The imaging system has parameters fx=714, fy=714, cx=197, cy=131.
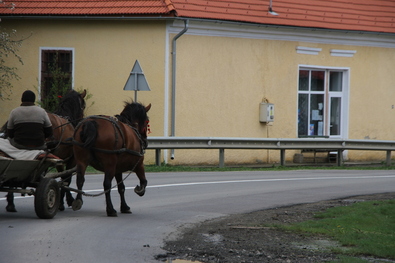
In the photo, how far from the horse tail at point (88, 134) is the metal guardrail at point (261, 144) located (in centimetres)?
905

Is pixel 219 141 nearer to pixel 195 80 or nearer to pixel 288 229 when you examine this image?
pixel 195 80

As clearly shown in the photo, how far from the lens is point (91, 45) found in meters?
22.7

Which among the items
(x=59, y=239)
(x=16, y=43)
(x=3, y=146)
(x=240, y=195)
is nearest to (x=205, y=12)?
(x=16, y=43)

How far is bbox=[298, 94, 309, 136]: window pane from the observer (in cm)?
2541

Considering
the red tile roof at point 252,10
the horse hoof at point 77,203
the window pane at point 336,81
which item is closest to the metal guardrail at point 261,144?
the window pane at point 336,81

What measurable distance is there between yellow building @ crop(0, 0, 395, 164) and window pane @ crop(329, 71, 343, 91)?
1.5 inches

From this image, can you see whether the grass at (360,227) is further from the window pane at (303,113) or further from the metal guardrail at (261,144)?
the window pane at (303,113)

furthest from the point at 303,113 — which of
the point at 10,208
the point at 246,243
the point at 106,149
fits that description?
the point at 246,243

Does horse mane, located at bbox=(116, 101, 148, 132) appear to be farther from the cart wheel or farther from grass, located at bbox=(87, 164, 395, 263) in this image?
grass, located at bbox=(87, 164, 395, 263)

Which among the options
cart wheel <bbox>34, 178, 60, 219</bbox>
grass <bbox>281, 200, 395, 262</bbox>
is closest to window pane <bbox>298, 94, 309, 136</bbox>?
grass <bbox>281, 200, 395, 262</bbox>

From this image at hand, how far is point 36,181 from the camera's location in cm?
1060

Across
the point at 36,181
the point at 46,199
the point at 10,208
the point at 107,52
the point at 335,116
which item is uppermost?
the point at 107,52

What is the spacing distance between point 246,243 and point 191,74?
1446cm

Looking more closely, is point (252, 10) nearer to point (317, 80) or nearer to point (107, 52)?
point (317, 80)
